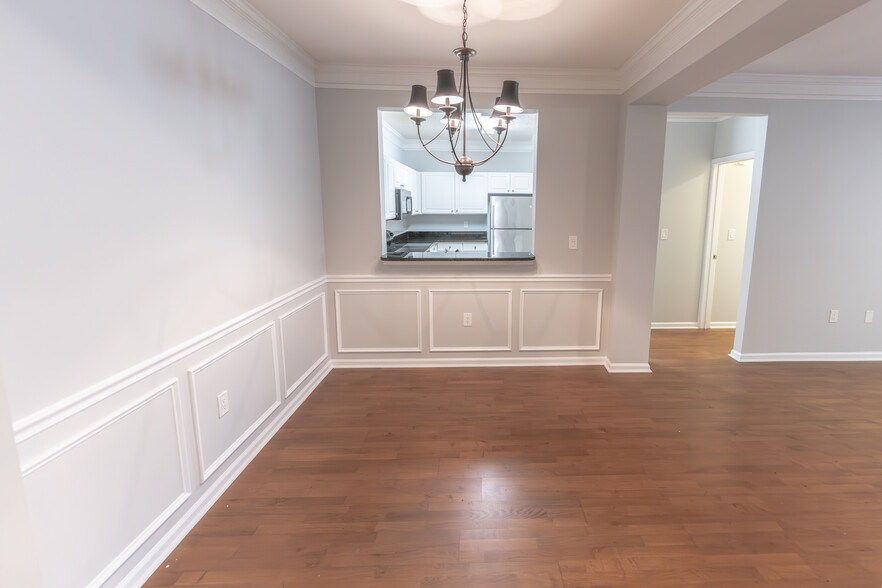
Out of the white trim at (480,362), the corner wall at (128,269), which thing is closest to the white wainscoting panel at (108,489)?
the corner wall at (128,269)

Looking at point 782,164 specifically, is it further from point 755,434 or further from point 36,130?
point 36,130

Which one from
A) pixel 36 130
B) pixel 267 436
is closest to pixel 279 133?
pixel 36 130

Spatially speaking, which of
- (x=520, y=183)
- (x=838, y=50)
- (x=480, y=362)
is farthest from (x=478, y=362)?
(x=520, y=183)

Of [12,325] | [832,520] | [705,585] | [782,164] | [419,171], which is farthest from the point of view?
[419,171]

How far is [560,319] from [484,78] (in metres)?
2.19

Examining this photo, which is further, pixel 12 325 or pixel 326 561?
pixel 326 561

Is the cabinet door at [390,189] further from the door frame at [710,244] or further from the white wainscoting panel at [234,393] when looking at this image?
the door frame at [710,244]

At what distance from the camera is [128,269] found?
162cm

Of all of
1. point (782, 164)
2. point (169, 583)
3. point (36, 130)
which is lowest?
point (169, 583)

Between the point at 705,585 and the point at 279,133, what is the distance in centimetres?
329

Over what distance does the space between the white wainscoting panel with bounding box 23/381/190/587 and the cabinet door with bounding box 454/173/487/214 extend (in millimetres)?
6284

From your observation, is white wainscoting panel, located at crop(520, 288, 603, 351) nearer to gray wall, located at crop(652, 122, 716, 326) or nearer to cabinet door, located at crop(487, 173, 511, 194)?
gray wall, located at crop(652, 122, 716, 326)

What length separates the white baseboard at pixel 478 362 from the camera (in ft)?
13.4

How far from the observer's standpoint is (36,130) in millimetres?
1283
